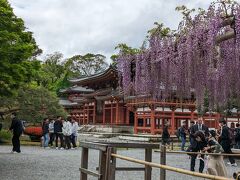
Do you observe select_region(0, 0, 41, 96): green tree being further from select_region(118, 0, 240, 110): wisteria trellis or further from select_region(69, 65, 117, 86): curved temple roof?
select_region(69, 65, 117, 86): curved temple roof

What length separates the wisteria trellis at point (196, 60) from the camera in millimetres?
7184

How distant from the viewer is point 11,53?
54.9 feet

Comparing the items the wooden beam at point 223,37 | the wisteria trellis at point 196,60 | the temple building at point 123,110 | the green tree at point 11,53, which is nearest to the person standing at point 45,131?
the green tree at point 11,53

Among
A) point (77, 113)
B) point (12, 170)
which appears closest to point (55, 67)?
point (77, 113)

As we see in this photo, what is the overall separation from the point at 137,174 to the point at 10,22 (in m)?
11.3

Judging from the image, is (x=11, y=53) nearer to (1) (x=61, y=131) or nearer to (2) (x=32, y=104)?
(1) (x=61, y=131)

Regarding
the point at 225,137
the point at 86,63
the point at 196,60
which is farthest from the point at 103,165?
the point at 86,63

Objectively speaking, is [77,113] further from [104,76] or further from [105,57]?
[105,57]

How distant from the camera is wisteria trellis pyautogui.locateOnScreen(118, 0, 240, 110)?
7.18m

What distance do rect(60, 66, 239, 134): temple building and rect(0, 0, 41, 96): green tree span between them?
8387 mm

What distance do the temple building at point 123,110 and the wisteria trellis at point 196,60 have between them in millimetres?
16510

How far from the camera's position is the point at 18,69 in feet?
59.7

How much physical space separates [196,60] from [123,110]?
3408 centimetres

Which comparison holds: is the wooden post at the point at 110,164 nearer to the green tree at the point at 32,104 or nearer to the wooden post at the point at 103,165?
the wooden post at the point at 103,165
